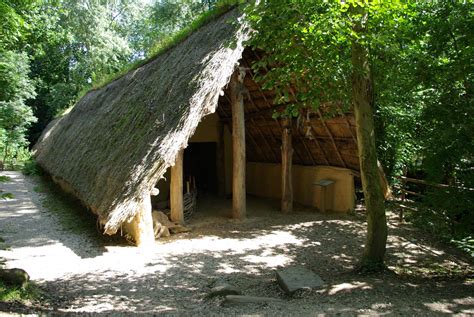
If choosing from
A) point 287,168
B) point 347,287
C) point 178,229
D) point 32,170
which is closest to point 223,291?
point 347,287

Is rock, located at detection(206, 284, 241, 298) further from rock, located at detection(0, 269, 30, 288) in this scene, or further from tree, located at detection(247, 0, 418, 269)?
rock, located at detection(0, 269, 30, 288)

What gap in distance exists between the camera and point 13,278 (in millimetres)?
3979

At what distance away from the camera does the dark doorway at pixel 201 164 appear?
12.3 metres

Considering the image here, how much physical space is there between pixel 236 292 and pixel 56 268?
266cm

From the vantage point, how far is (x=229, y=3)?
8.05 m

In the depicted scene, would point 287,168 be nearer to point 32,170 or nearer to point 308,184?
point 308,184

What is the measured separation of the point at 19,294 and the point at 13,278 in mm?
286

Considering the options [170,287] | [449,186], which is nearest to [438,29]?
[449,186]

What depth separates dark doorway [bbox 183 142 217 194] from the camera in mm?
12328

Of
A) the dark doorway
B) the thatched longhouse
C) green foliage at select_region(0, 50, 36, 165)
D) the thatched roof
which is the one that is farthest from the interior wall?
green foliage at select_region(0, 50, 36, 165)

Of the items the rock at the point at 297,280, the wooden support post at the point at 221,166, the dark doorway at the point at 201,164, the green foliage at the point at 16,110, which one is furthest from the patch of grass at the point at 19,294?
the green foliage at the point at 16,110

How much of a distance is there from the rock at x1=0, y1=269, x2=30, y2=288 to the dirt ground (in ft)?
1.05

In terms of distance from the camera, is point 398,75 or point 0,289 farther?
point 398,75

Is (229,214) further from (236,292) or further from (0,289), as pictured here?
(0,289)
